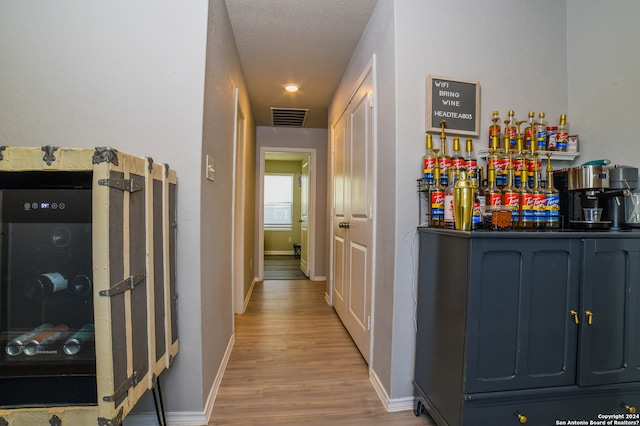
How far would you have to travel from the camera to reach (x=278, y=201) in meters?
7.86

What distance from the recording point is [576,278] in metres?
1.26

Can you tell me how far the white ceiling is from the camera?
6.41 feet

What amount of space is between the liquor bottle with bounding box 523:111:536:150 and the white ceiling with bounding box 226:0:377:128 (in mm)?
1174

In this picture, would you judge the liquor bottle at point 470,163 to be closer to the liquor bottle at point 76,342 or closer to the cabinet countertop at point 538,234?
the cabinet countertop at point 538,234

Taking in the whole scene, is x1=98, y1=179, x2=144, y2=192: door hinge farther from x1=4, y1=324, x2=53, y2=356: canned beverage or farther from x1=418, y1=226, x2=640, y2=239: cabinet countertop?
x1=418, y1=226, x2=640, y2=239: cabinet countertop

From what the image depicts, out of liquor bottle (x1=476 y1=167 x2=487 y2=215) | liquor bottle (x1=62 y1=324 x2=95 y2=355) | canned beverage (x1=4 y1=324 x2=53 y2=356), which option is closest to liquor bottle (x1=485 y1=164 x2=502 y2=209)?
liquor bottle (x1=476 y1=167 x2=487 y2=215)

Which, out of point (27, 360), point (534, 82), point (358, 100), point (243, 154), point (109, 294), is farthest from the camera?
point (243, 154)

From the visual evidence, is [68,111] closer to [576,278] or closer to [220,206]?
[220,206]

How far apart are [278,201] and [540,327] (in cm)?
696

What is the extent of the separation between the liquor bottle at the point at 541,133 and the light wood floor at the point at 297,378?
1.58m

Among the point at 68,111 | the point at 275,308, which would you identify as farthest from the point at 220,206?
the point at 275,308

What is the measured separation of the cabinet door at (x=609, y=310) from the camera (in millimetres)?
1257

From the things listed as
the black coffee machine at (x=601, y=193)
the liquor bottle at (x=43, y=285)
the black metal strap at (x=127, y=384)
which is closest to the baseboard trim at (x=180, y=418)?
the black metal strap at (x=127, y=384)

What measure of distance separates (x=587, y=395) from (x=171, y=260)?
1938 millimetres
